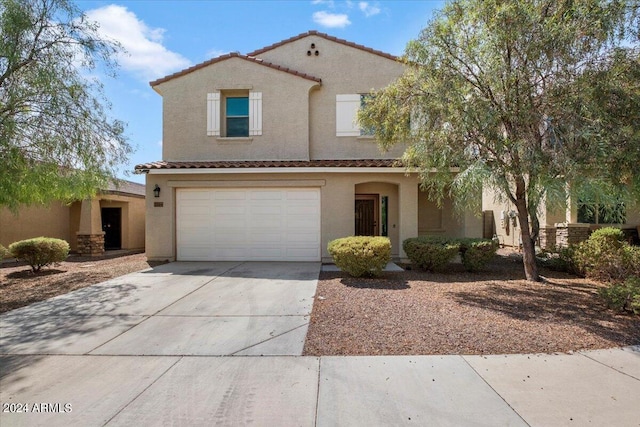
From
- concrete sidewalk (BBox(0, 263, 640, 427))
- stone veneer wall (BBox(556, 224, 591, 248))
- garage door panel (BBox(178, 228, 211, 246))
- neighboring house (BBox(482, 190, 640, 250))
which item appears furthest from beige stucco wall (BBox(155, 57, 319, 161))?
stone veneer wall (BBox(556, 224, 591, 248))

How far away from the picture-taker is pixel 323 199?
11547 mm

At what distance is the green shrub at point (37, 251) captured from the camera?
387 inches

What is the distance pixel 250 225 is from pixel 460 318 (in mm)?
7800

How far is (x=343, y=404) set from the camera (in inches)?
127

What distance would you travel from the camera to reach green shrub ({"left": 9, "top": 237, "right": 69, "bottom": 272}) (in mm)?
9836

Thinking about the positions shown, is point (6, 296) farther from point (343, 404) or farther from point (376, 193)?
point (376, 193)

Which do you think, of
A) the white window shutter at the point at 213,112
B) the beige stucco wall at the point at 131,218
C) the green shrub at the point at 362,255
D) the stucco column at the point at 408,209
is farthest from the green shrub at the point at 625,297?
the beige stucco wall at the point at 131,218

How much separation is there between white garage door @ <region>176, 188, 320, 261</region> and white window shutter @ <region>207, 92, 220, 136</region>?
229 centimetres

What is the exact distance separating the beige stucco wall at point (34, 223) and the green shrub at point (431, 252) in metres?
12.9

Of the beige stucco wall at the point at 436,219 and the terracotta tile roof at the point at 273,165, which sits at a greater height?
the terracotta tile roof at the point at 273,165

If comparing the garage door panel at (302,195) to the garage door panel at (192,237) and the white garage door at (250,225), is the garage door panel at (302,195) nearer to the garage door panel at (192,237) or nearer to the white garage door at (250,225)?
the white garage door at (250,225)

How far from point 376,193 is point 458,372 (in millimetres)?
9450

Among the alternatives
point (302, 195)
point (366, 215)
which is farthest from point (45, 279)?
point (366, 215)

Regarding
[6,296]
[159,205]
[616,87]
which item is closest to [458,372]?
[616,87]
